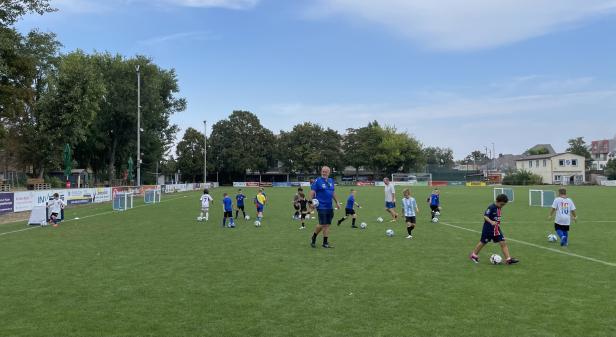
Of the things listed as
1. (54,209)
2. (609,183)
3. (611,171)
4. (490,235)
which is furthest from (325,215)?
(611,171)

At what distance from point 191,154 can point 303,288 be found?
92022 millimetres

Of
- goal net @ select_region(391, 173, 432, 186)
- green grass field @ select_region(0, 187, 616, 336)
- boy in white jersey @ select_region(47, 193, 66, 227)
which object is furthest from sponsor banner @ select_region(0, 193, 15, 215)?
goal net @ select_region(391, 173, 432, 186)

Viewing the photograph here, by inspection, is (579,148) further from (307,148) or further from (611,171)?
(307,148)

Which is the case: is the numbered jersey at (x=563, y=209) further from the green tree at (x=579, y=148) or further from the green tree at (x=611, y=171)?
the green tree at (x=579, y=148)

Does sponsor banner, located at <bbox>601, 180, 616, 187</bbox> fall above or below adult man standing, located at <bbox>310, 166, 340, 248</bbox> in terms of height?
below

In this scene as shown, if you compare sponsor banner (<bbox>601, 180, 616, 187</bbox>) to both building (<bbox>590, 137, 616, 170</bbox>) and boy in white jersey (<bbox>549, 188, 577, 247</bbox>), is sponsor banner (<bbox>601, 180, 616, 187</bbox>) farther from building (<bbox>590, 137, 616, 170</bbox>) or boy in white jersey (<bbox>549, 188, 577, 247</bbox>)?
boy in white jersey (<bbox>549, 188, 577, 247</bbox>)

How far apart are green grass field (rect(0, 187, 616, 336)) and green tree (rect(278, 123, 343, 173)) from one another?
84.6 m

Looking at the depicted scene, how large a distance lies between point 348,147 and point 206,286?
9647 centimetres

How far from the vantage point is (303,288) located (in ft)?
24.5

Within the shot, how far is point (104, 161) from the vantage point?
206ft

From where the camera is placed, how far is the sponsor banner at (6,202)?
24172mm

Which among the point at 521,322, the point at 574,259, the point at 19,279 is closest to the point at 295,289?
the point at 521,322

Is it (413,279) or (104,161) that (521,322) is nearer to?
(413,279)

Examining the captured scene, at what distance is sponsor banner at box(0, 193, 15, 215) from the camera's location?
24.2m
